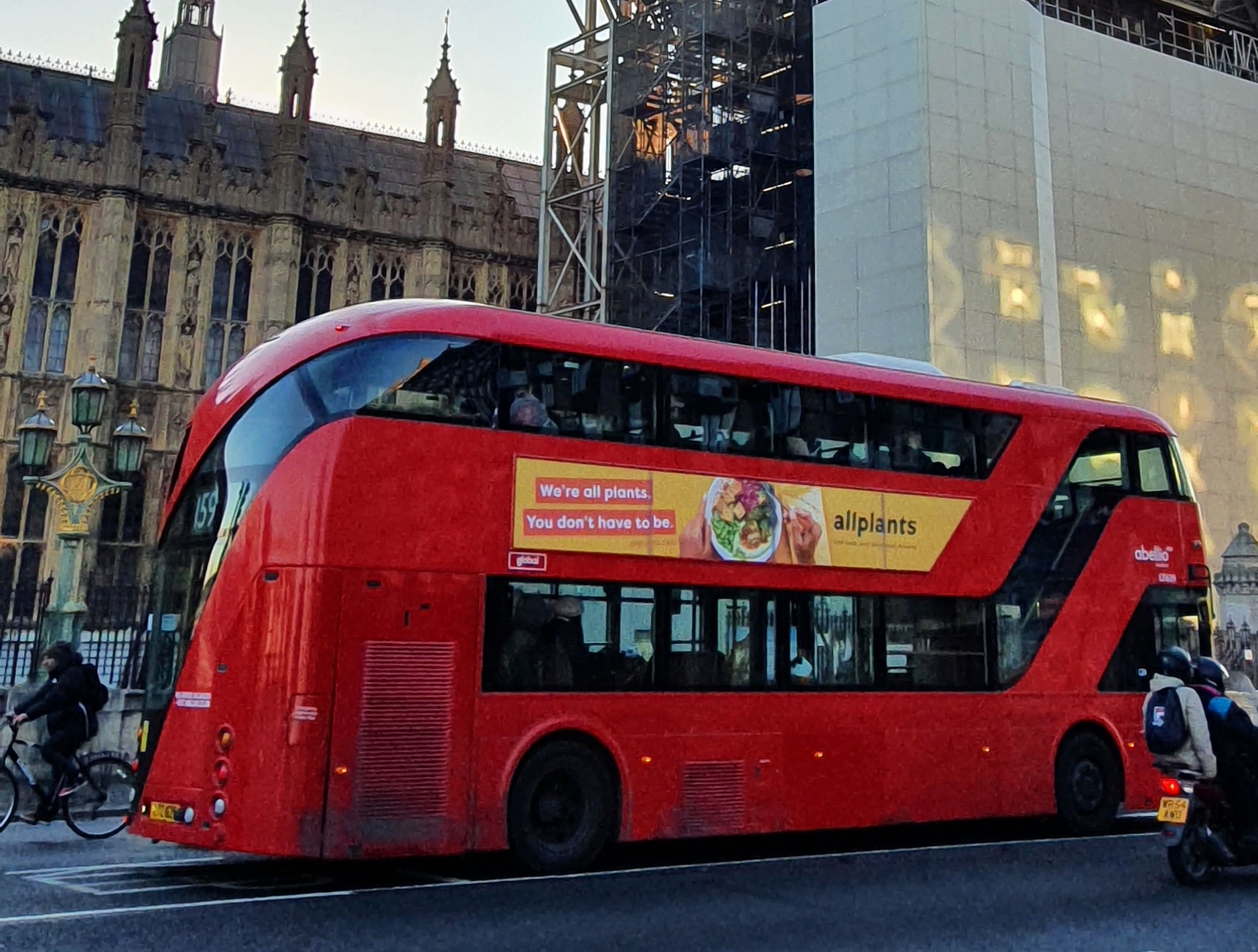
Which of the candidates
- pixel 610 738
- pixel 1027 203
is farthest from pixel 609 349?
pixel 1027 203

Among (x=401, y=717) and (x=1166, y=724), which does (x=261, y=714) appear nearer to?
(x=401, y=717)

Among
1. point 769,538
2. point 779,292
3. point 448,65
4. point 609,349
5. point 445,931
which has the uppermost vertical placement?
point 448,65

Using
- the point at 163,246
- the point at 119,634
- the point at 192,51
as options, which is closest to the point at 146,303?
the point at 163,246

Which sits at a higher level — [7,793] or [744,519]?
[744,519]

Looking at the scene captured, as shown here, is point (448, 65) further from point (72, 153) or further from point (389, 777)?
point (389, 777)

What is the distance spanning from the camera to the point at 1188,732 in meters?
7.82

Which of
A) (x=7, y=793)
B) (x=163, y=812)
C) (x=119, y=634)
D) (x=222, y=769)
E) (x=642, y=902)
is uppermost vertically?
(x=119, y=634)

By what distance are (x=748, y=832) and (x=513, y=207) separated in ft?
110

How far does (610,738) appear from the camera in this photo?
8719mm

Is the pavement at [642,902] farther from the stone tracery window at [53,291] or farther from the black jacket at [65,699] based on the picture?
the stone tracery window at [53,291]

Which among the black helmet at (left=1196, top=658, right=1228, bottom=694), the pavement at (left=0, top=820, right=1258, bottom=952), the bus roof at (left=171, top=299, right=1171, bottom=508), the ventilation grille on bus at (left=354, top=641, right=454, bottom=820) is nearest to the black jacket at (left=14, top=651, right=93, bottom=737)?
the pavement at (left=0, top=820, right=1258, bottom=952)

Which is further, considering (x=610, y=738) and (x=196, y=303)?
(x=196, y=303)

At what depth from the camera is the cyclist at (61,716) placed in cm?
1031

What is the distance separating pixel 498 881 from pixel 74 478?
9345 millimetres
